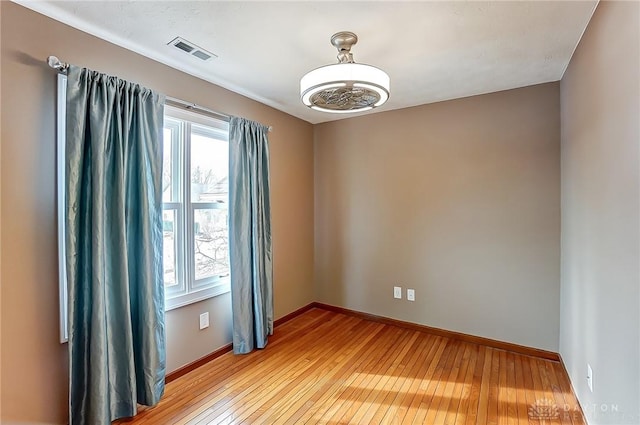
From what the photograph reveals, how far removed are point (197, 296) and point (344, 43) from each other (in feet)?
7.25

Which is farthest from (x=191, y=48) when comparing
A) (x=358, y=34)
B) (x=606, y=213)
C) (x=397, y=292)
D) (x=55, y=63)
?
(x=397, y=292)

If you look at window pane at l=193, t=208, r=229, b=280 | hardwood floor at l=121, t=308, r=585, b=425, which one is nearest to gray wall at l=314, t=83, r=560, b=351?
hardwood floor at l=121, t=308, r=585, b=425

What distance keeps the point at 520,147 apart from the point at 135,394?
11.5 ft

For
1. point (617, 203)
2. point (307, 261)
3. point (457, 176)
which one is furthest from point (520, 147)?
point (307, 261)

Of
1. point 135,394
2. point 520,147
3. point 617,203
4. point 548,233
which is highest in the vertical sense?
point 520,147

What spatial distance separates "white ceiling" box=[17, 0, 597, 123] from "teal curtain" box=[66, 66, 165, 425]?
0.37 metres

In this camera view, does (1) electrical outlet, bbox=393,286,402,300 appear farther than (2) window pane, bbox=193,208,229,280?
Yes

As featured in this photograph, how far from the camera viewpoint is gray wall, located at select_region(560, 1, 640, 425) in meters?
1.29

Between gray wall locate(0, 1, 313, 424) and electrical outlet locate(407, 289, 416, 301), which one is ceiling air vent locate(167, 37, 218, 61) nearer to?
gray wall locate(0, 1, 313, 424)

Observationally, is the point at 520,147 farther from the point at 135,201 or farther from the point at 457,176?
the point at 135,201

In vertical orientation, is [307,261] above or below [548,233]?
below

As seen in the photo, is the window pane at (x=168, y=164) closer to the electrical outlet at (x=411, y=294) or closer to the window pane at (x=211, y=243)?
the window pane at (x=211, y=243)

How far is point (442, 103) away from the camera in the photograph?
125 inches

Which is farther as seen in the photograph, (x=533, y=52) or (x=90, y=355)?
(x=533, y=52)
